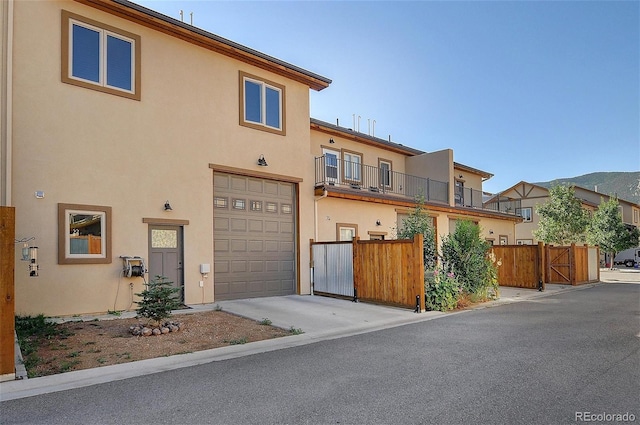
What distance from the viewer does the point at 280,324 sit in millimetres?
8445

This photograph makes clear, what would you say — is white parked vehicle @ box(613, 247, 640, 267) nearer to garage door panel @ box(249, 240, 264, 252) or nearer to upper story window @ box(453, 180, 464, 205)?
upper story window @ box(453, 180, 464, 205)

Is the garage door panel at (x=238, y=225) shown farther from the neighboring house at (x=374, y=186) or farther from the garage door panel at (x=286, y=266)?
the neighboring house at (x=374, y=186)

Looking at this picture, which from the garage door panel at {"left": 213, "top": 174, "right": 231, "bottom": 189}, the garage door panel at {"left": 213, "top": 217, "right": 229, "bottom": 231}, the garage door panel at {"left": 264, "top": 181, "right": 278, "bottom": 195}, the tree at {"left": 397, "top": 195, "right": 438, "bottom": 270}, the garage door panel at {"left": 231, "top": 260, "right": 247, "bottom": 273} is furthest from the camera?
the garage door panel at {"left": 264, "top": 181, "right": 278, "bottom": 195}

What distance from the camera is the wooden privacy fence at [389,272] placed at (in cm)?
1030

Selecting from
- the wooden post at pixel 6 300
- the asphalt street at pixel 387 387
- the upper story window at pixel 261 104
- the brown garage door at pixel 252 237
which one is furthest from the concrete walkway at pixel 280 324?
the upper story window at pixel 261 104

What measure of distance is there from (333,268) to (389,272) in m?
2.27

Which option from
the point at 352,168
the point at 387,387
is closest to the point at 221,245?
the point at 387,387

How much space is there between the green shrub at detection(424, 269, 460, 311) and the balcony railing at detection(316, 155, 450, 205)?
5.79 metres

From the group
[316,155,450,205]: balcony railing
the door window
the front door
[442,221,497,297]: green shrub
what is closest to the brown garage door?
the front door

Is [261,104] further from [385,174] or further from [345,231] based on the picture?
[385,174]

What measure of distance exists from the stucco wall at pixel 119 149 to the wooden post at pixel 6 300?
4.07 m

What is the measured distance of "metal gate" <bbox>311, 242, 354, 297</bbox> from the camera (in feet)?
40.1

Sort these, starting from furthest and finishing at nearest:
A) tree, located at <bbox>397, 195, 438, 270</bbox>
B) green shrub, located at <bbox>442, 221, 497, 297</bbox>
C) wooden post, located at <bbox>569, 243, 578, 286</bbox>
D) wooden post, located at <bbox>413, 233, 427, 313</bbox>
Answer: wooden post, located at <bbox>569, 243, 578, 286</bbox> → green shrub, located at <bbox>442, 221, 497, 297</bbox> → tree, located at <bbox>397, 195, 438, 270</bbox> → wooden post, located at <bbox>413, 233, 427, 313</bbox>

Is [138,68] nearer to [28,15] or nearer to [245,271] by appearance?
[28,15]
